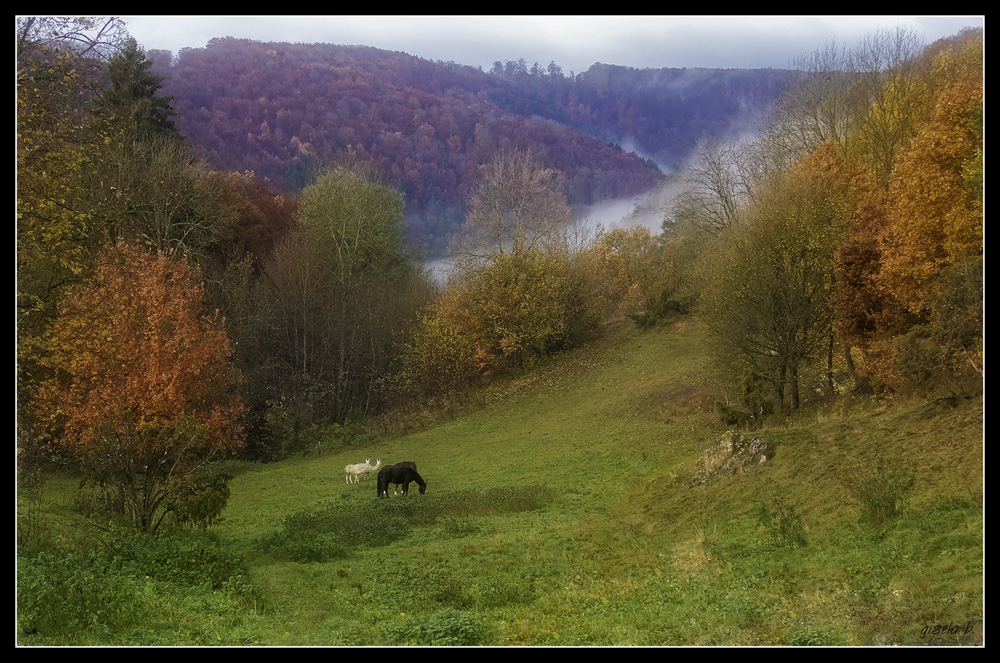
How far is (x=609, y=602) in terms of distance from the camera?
10.6m

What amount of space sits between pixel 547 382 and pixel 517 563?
35418 mm

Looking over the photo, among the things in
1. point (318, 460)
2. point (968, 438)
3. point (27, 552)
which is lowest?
point (318, 460)

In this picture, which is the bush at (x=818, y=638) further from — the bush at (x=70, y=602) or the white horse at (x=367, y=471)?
the white horse at (x=367, y=471)

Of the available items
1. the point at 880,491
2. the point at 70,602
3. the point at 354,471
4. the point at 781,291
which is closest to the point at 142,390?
the point at 354,471

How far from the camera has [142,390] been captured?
99.0 feet

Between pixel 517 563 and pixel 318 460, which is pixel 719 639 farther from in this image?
pixel 318 460

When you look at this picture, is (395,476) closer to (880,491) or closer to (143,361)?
(143,361)

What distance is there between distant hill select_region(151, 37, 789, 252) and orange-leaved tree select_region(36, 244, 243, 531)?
4107cm

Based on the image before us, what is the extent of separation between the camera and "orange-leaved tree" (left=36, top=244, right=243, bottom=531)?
15320 millimetres

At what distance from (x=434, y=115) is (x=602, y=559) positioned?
101009mm

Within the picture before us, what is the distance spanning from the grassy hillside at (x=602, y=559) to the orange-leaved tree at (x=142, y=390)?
3.90ft

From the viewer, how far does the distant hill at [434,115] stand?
279 ft

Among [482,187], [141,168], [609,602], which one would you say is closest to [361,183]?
[482,187]

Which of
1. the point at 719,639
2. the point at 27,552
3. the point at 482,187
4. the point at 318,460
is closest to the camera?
the point at 719,639
